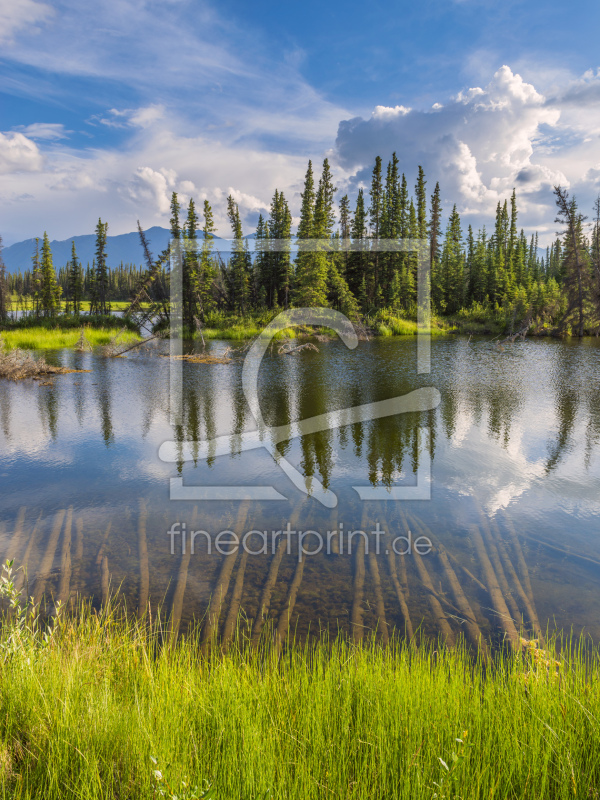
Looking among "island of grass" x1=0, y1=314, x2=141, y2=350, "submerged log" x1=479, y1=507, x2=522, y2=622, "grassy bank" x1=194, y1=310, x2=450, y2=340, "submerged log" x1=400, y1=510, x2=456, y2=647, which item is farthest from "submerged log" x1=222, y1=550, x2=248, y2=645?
"grassy bank" x1=194, y1=310, x2=450, y2=340

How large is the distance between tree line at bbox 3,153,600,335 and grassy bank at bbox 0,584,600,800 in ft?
133

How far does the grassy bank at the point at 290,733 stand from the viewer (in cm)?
246

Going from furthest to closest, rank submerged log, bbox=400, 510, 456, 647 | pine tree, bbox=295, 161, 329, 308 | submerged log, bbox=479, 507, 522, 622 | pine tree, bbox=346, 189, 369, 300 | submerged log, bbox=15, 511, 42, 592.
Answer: pine tree, bbox=346, 189, 369, 300 < pine tree, bbox=295, 161, 329, 308 < submerged log, bbox=15, 511, 42, 592 < submerged log, bbox=479, 507, 522, 622 < submerged log, bbox=400, 510, 456, 647

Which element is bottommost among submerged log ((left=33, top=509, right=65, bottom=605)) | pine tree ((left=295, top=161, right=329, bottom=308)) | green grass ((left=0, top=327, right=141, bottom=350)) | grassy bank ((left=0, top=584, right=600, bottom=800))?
submerged log ((left=33, top=509, right=65, bottom=605))

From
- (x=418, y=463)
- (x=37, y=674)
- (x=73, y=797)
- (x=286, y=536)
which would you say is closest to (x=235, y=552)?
(x=286, y=536)

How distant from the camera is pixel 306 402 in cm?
1675

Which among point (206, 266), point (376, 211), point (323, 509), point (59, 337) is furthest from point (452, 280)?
point (323, 509)

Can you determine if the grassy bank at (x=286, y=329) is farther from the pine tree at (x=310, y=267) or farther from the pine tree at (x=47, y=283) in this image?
the pine tree at (x=47, y=283)

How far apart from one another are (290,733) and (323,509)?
510cm

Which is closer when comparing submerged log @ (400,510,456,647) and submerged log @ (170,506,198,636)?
submerged log @ (400,510,456,647)

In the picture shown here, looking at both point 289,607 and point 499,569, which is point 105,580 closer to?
point 289,607

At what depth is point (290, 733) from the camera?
3.00 metres

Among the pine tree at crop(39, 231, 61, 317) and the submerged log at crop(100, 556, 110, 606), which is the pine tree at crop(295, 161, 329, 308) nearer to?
the pine tree at crop(39, 231, 61, 317)

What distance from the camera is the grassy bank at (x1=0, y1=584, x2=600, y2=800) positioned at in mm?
2455
